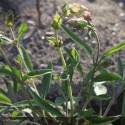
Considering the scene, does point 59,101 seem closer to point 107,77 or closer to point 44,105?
point 44,105

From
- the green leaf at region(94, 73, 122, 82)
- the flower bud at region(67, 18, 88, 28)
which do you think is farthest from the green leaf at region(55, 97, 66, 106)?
the flower bud at region(67, 18, 88, 28)

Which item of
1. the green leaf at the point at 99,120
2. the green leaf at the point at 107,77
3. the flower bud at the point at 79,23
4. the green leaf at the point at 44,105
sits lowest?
the green leaf at the point at 99,120

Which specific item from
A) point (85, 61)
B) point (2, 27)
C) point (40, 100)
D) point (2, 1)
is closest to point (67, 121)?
point (40, 100)

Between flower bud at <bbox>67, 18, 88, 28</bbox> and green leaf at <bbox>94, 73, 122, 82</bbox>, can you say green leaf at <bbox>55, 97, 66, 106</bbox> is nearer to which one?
green leaf at <bbox>94, 73, 122, 82</bbox>

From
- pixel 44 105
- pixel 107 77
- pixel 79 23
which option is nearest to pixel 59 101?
pixel 44 105

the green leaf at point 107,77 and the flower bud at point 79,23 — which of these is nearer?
the flower bud at point 79,23

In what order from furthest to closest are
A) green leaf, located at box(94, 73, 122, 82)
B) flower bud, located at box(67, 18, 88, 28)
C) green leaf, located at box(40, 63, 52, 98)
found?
green leaf, located at box(40, 63, 52, 98)
green leaf, located at box(94, 73, 122, 82)
flower bud, located at box(67, 18, 88, 28)

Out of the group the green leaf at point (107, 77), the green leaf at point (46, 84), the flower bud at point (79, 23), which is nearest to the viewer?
the flower bud at point (79, 23)

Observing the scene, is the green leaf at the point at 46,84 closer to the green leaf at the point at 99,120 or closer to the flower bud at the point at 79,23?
the green leaf at the point at 99,120

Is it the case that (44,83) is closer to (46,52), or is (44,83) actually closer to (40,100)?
(40,100)

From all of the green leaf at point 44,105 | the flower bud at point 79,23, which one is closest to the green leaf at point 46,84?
the green leaf at point 44,105

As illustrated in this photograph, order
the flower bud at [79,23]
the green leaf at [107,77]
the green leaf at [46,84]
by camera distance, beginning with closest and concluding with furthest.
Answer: the flower bud at [79,23], the green leaf at [107,77], the green leaf at [46,84]
